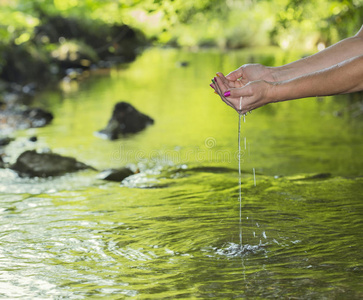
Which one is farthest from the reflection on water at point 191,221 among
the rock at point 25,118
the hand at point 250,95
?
the rock at point 25,118

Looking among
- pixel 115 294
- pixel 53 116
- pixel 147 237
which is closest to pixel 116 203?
pixel 147 237

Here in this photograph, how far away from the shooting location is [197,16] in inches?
531

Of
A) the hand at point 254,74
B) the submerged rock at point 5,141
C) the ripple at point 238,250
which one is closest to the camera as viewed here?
the ripple at point 238,250

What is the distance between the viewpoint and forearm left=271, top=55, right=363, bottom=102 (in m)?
3.78

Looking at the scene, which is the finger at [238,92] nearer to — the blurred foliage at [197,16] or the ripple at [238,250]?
the ripple at [238,250]

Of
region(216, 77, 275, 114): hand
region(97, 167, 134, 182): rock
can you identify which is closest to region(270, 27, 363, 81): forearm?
region(216, 77, 275, 114): hand

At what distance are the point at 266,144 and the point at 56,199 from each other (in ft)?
14.8

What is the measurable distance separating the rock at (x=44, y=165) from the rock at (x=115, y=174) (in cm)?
59

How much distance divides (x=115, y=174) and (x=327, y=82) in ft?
12.7

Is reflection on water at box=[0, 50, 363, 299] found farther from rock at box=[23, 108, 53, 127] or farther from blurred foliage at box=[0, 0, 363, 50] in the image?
blurred foliage at box=[0, 0, 363, 50]

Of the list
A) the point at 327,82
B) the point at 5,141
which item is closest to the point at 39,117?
the point at 5,141

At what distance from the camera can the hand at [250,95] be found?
3896mm

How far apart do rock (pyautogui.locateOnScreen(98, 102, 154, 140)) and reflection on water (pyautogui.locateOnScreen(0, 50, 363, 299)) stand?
0.39 metres

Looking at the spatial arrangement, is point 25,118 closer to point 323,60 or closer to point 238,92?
point 323,60
